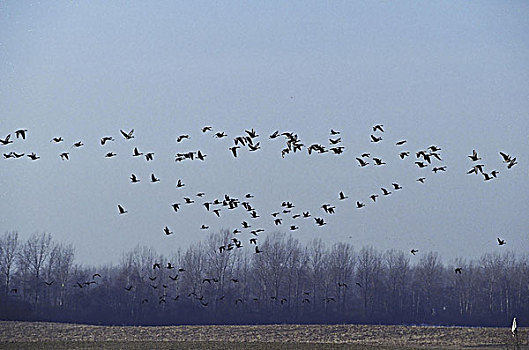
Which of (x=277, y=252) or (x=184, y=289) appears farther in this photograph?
(x=277, y=252)

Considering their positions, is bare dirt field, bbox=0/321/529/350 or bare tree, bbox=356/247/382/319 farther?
bare tree, bbox=356/247/382/319

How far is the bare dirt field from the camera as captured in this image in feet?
152

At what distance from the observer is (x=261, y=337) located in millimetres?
54156

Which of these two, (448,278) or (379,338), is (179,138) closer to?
(379,338)

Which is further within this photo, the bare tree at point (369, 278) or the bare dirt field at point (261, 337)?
the bare tree at point (369, 278)

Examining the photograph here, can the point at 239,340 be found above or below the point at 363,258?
below

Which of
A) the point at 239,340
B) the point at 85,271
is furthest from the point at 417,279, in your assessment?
the point at 239,340

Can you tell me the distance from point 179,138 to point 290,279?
199 ft

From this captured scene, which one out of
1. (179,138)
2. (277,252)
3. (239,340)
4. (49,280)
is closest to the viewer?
(179,138)

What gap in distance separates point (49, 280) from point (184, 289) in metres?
15.6

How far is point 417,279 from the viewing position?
98.2 meters

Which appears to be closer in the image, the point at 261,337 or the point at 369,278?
the point at 261,337

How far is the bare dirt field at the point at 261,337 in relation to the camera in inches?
1827

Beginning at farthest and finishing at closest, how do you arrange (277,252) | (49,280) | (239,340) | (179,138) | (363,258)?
(363,258)
(277,252)
(49,280)
(239,340)
(179,138)
